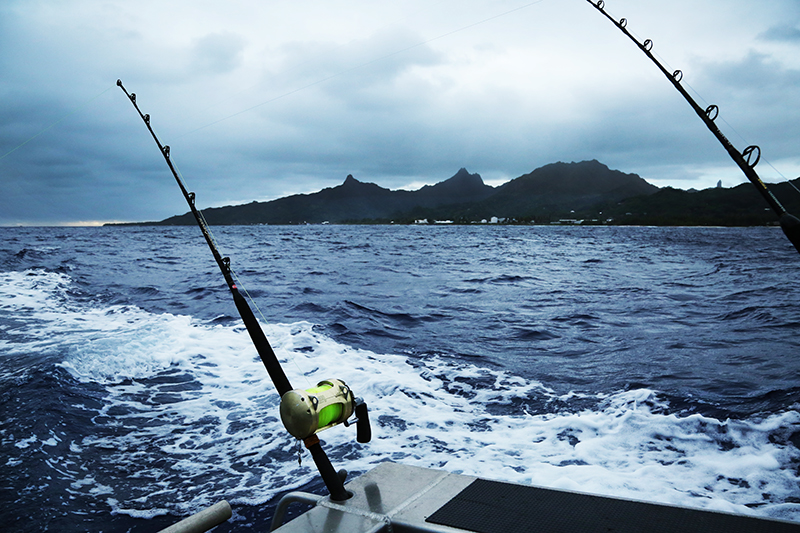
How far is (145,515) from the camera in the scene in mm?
3227

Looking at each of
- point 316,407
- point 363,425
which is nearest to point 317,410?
point 316,407

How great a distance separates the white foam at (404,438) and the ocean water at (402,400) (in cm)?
2

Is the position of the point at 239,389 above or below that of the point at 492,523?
below

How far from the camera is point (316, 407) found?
1.96m

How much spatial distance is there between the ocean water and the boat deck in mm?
348

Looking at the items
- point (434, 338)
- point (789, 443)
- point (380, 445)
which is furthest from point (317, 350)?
point (789, 443)

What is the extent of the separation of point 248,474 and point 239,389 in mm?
2268

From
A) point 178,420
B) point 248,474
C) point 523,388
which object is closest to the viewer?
point 248,474

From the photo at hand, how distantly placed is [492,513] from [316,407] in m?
0.81

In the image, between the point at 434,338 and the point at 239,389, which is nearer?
the point at 239,389

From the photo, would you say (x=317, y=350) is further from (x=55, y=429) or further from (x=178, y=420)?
(x=55, y=429)

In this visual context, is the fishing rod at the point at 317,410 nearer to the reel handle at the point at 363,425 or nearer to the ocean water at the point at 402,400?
the reel handle at the point at 363,425

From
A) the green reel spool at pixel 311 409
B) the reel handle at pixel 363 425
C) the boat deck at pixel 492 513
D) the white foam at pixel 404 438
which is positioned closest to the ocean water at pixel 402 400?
the white foam at pixel 404 438

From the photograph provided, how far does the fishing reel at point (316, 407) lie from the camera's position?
1932 mm
